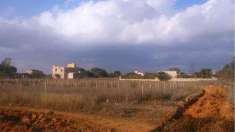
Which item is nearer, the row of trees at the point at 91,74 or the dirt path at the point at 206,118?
the dirt path at the point at 206,118

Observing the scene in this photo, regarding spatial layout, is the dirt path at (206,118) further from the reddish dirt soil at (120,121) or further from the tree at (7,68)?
the tree at (7,68)

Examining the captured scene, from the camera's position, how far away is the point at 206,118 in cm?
1852

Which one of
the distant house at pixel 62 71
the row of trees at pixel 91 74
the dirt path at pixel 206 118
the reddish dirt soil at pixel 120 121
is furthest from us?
the distant house at pixel 62 71

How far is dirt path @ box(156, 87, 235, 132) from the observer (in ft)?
55.5

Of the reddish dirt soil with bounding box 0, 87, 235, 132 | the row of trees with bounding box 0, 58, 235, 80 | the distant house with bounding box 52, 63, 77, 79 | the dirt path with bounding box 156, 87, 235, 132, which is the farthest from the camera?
the distant house with bounding box 52, 63, 77, 79

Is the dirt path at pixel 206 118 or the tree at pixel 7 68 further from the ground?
the tree at pixel 7 68

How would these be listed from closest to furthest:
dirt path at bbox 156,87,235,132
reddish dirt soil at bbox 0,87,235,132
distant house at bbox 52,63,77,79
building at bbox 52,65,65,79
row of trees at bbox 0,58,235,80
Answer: dirt path at bbox 156,87,235,132 < reddish dirt soil at bbox 0,87,235,132 < row of trees at bbox 0,58,235,80 < distant house at bbox 52,63,77,79 < building at bbox 52,65,65,79

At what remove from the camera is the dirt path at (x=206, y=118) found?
1692 centimetres

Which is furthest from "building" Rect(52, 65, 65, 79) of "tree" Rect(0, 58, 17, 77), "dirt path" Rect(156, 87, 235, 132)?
"dirt path" Rect(156, 87, 235, 132)

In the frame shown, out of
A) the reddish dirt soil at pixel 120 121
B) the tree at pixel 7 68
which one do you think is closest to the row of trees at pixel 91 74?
the tree at pixel 7 68

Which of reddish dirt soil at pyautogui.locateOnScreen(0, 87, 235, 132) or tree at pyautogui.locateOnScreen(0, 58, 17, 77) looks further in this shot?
tree at pyautogui.locateOnScreen(0, 58, 17, 77)

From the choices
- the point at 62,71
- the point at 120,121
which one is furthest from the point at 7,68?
the point at 120,121

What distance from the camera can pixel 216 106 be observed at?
20625 millimetres

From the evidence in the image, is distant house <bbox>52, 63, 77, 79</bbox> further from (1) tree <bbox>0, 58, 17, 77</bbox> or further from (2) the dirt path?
(2) the dirt path
